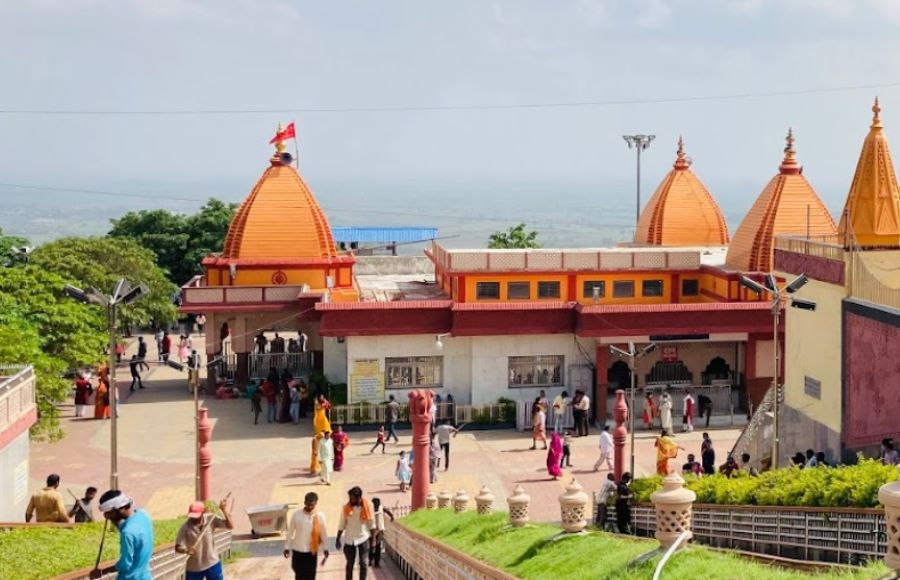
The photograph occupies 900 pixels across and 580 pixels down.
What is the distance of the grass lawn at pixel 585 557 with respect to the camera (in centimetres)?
900

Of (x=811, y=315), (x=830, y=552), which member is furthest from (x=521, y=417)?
(x=830, y=552)

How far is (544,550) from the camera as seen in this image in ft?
38.4

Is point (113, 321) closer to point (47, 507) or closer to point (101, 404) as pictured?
point (47, 507)

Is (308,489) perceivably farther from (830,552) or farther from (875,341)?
(830,552)

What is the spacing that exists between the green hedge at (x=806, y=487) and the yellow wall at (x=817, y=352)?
8.94 metres

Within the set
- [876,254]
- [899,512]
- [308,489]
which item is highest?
[876,254]

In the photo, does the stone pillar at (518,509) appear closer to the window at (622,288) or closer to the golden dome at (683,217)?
the window at (622,288)

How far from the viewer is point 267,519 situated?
21.0 meters

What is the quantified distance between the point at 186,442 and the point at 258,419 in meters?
2.77

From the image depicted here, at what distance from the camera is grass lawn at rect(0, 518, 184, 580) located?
11.7 m

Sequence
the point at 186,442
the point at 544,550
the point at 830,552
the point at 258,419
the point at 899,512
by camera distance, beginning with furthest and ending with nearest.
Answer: the point at 258,419
the point at 186,442
the point at 830,552
the point at 544,550
the point at 899,512

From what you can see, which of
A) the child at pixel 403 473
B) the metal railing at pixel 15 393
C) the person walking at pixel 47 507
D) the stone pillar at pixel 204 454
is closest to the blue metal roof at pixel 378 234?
the child at pixel 403 473

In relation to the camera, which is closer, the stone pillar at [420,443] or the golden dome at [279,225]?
the stone pillar at [420,443]

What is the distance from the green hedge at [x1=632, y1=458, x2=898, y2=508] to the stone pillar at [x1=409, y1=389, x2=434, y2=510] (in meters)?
6.64
